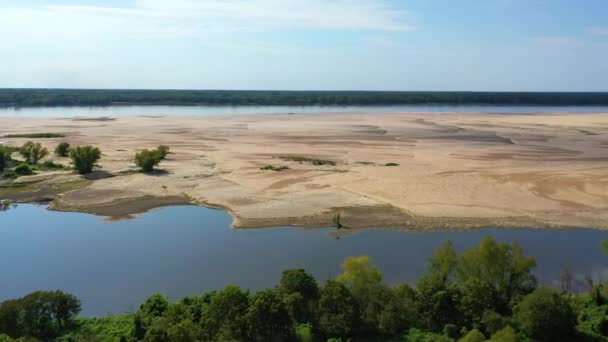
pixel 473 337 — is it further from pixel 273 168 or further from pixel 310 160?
pixel 310 160

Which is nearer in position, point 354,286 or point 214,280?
point 354,286

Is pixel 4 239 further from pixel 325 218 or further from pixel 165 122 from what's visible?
pixel 165 122

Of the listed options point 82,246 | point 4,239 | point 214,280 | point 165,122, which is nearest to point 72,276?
point 82,246

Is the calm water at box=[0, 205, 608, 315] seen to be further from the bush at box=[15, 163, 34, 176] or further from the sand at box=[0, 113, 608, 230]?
the bush at box=[15, 163, 34, 176]

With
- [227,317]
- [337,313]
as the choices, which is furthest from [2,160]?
[337,313]

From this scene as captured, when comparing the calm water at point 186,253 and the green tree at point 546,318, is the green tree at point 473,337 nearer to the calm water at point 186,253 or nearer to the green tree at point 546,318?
the green tree at point 546,318

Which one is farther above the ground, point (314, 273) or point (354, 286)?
point (354, 286)

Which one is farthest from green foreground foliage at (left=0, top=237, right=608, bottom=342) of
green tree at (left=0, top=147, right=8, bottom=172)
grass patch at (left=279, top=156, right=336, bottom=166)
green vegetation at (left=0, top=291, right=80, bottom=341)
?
green tree at (left=0, top=147, right=8, bottom=172)
